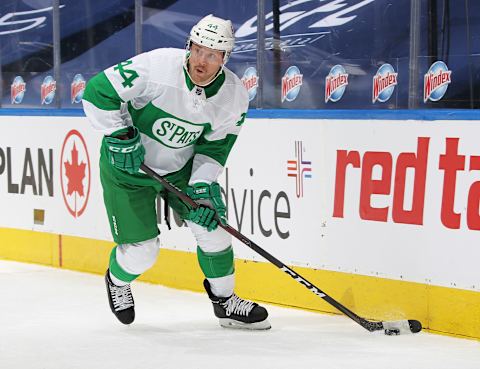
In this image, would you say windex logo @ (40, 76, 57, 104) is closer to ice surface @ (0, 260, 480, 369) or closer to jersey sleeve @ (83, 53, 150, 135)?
ice surface @ (0, 260, 480, 369)

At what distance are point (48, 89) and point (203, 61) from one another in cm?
235

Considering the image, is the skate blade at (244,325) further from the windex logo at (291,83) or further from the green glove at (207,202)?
the windex logo at (291,83)

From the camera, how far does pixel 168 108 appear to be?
14.2 ft

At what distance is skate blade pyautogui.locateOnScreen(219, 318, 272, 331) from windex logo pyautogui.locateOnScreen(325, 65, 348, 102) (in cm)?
101

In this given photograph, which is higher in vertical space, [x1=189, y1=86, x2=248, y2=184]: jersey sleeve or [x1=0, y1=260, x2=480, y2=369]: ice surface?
[x1=189, y1=86, x2=248, y2=184]: jersey sleeve

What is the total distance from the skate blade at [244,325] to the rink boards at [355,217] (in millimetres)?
405

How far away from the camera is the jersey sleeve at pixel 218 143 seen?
4406mm

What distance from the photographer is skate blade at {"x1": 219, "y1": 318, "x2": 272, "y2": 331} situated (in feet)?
14.8

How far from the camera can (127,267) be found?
14.9 feet

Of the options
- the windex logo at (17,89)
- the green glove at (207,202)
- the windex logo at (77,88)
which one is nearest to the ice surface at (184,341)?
the green glove at (207,202)

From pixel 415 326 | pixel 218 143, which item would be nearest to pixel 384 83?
pixel 218 143

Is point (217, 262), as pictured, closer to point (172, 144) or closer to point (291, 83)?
point (172, 144)

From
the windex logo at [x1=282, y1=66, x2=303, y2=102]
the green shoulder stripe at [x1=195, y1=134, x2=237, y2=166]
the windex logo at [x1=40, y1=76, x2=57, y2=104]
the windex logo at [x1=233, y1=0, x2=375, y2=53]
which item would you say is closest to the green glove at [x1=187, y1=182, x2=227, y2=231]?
the green shoulder stripe at [x1=195, y1=134, x2=237, y2=166]

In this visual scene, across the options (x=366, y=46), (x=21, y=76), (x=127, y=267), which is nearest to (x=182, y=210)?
(x=127, y=267)
